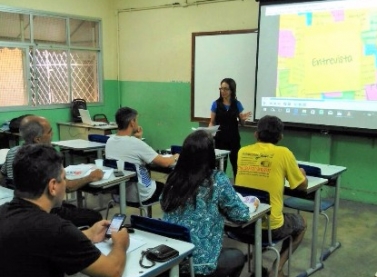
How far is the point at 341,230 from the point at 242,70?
8.65 feet

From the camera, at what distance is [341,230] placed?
4113mm

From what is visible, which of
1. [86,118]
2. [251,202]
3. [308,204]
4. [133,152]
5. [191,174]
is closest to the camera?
[191,174]

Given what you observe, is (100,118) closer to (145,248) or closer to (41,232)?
(145,248)

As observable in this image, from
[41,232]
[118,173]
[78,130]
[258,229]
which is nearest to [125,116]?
[118,173]

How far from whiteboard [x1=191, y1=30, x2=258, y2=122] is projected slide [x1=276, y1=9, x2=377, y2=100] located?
586 millimetres

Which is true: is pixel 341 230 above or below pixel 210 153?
below

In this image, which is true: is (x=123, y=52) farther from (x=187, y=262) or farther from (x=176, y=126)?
(x=187, y=262)

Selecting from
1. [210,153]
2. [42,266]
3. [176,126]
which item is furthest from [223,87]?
[42,266]

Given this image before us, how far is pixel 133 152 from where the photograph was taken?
3.54 m

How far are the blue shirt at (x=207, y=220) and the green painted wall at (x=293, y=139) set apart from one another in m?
3.32

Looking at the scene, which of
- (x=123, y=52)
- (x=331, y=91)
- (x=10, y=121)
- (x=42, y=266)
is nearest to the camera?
(x=42, y=266)

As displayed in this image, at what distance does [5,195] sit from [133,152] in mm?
1113

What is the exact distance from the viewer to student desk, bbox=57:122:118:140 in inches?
247

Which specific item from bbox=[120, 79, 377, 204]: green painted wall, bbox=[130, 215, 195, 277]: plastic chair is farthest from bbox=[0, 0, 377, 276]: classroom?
bbox=[130, 215, 195, 277]: plastic chair
